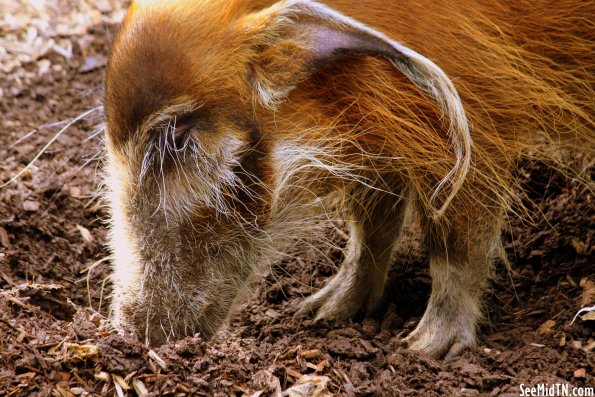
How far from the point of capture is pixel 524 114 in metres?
4.05

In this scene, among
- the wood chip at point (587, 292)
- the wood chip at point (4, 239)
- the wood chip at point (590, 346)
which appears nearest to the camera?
the wood chip at point (590, 346)

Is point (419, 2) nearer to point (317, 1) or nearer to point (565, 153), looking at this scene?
point (317, 1)

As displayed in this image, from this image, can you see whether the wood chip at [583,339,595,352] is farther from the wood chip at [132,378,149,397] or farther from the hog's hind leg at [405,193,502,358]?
the wood chip at [132,378,149,397]

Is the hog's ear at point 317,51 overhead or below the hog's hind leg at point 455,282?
overhead

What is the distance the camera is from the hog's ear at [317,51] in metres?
3.54

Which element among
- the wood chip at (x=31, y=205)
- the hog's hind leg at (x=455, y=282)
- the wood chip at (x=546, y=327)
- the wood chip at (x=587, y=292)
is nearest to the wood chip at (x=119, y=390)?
the hog's hind leg at (x=455, y=282)

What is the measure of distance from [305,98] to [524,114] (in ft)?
3.41

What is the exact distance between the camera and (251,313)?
4.83 metres

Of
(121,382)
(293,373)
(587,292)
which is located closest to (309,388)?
(293,373)

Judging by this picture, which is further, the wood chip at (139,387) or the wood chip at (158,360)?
the wood chip at (158,360)

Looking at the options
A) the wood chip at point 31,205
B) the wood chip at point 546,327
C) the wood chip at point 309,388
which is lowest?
the wood chip at point 31,205

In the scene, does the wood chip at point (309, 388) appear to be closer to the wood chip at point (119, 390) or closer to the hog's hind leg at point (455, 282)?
the wood chip at point (119, 390)

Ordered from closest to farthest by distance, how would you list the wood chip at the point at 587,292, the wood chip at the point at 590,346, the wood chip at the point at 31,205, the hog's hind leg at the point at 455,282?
1. the wood chip at the point at 590,346
2. the hog's hind leg at the point at 455,282
3. the wood chip at the point at 587,292
4. the wood chip at the point at 31,205

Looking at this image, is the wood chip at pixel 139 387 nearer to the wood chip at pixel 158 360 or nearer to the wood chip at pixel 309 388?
the wood chip at pixel 158 360
